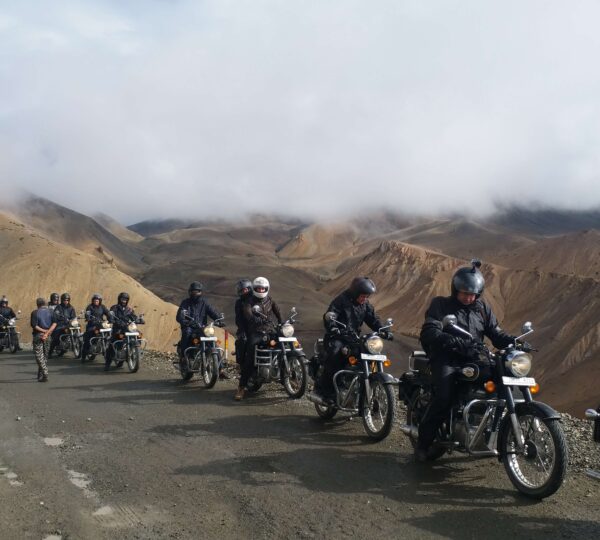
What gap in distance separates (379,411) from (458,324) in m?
1.89

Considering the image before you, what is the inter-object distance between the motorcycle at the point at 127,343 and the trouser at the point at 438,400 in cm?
1009

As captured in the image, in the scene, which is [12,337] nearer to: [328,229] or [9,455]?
[9,455]

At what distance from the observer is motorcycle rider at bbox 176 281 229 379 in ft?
42.5

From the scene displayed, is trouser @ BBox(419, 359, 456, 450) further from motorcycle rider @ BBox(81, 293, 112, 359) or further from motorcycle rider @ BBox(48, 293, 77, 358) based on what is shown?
motorcycle rider @ BBox(48, 293, 77, 358)

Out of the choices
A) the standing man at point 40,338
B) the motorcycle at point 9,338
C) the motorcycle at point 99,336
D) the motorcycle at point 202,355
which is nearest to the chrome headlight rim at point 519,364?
the motorcycle at point 202,355

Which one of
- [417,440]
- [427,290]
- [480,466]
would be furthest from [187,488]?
[427,290]

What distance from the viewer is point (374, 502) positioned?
227 inches

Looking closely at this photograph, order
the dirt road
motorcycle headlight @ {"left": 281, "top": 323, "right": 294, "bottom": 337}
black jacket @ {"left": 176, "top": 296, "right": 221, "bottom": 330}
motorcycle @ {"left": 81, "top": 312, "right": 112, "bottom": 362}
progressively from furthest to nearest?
motorcycle @ {"left": 81, "top": 312, "right": 112, "bottom": 362} → black jacket @ {"left": 176, "top": 296, "right": 221, "bottom": 330} → motorcycle headlight @ {"left": 281, "top": 323, "right": 294, "bottom": 337} → the dirt road

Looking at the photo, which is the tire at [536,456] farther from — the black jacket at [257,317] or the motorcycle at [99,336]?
the motorcycle at [99,336]

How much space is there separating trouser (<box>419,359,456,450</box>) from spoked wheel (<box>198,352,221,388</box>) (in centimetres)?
602

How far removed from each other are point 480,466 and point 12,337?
18.7 metres

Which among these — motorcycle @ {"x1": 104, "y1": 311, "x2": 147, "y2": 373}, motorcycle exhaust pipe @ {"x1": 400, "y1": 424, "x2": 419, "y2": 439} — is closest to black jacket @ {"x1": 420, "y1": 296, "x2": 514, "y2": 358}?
motorcycle exhaust pipe @ {"x1": 400, "y1": 424, "x2": 419, "y2": 439}

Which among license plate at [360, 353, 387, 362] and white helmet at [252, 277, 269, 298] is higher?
white helmet at [252, 277, 269, 298]

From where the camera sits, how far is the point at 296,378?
35.3 ft
